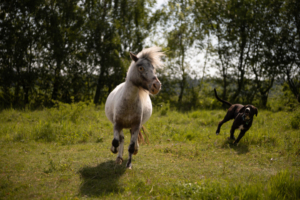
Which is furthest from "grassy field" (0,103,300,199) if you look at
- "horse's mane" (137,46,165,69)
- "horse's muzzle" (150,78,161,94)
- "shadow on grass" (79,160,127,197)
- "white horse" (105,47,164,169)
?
"horse's mane" (137,46,165,69)

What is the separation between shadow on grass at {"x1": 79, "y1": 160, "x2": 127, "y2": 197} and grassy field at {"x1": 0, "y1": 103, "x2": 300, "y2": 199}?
16 mm

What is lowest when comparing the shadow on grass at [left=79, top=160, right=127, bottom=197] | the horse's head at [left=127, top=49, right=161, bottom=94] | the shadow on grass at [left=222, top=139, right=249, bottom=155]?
the shadow on grass at [left=79, top=160, right=127, bottom=197]

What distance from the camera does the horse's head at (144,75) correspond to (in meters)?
4.22

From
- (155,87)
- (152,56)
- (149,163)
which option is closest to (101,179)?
(149,163)

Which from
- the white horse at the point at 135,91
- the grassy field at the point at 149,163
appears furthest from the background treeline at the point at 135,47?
the white horse at the point at 135,91

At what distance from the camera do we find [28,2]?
1245 centimetres

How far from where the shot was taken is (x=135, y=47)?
52.1 ft

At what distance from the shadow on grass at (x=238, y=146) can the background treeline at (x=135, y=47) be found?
24.5ft

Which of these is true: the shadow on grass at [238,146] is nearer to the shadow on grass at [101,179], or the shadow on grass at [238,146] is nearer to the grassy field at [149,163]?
Answer: the grassy field at [149,163]

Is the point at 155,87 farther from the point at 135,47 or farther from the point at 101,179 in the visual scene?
the point at 135,47

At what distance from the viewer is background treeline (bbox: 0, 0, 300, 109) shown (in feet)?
41.8

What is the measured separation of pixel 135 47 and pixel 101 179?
1258 cm

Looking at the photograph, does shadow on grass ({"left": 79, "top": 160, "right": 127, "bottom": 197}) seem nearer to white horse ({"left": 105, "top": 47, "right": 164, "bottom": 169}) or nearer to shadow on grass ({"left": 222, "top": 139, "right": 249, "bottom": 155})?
white horse ({"left": 105, "top": 47, "right": 164, "bottom": 169})

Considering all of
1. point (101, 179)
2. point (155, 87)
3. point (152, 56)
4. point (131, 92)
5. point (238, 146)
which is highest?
point (152, 56)
